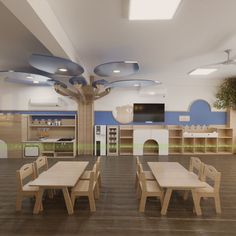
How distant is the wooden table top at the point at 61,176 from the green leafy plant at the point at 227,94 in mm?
5891

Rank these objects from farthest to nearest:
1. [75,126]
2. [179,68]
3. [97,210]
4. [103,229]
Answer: [75,126], [179,68], [97,210], [103,229]

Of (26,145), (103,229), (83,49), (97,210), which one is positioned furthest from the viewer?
(26,145)

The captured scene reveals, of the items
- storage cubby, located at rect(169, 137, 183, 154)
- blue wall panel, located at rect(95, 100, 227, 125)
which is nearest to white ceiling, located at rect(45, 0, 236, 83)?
blue wall panel, located at rect(95, 100, 227, 125)

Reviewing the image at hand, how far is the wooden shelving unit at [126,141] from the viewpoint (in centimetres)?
725

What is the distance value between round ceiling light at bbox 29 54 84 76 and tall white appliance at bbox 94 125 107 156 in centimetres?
361

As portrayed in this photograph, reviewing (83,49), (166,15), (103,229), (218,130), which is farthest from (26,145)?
(218,130)

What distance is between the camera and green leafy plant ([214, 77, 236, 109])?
6926mm

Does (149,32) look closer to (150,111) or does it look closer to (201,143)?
(150,111)

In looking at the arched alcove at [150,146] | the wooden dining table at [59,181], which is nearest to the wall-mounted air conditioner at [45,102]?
the arched alcove at [150,146]

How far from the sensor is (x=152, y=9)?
7.55 ft

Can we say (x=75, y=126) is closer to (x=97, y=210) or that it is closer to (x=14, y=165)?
(x=14, y=165)

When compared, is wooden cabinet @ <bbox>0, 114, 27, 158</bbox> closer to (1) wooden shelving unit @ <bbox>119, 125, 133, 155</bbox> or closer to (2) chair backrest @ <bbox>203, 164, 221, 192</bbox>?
(1) wooden shelving unit @ <bbox>119, 125, 133, 155</bbox>

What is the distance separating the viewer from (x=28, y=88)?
714cm

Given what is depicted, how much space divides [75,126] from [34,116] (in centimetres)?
164
